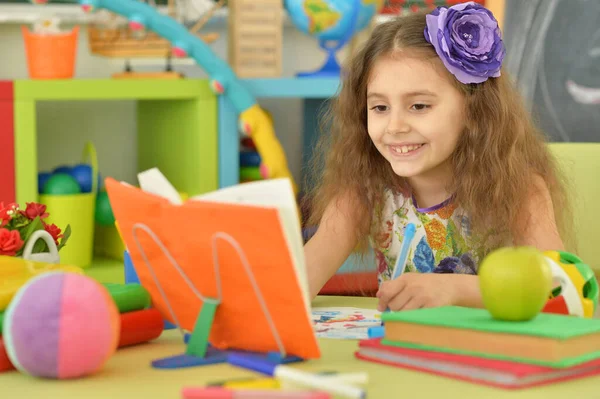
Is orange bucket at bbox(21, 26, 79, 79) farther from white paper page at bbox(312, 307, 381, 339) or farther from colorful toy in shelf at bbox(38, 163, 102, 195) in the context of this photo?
white paper page at bbox(312, 307, 381, 339)

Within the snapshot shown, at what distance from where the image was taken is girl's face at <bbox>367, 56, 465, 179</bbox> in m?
1.27

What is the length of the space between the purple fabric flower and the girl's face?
4 cm

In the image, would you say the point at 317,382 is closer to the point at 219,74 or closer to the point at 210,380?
the point at 210,380

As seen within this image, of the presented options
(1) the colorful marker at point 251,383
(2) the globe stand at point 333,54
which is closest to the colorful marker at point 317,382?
(1) the colorful marker at point 251,383

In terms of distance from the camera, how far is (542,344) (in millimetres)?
725

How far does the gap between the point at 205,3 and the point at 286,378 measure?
207 centimetres

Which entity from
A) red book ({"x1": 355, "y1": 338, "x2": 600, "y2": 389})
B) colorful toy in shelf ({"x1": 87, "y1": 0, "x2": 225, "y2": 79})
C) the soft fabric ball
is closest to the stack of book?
red book ({"x1": 355, "y1": 338, "x2": 600, "y2": 389})

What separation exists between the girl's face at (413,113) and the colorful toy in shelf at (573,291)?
383 millimetres

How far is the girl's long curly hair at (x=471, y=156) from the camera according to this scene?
132cm

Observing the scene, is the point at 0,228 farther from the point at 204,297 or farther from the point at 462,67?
the point at 462,67

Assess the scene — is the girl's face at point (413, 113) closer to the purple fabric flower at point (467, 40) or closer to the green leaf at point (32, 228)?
the purple fabric flower at point (467, 40)

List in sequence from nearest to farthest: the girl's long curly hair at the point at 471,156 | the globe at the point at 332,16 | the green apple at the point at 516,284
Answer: the green apple at the point at 516,284
the girl's long curly hair at the point at 471,156
the globe at the point at 332,16

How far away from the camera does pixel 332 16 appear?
246 cm

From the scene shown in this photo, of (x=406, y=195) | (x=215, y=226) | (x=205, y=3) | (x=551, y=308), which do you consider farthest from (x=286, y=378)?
(x=205, y=3)
